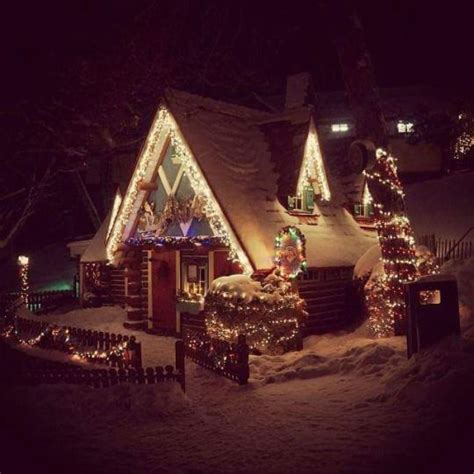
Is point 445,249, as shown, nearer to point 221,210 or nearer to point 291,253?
point 291,253

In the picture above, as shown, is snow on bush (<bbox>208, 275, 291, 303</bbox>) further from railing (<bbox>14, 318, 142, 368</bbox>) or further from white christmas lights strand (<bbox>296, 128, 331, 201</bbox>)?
white christmas lights strand (<bbox>296, 128, 331, 201</bbox>)

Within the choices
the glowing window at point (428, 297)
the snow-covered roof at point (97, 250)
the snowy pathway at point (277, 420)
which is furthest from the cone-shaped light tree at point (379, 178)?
the snow-covered roof at point (97, 250)

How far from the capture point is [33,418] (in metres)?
8.40

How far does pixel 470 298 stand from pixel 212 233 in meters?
7.17

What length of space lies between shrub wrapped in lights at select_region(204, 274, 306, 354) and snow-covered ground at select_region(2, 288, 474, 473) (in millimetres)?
1686

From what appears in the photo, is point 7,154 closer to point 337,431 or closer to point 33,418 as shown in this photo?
point 33,418

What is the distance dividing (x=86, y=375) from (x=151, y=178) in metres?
9.10

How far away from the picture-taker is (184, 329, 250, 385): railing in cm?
1049

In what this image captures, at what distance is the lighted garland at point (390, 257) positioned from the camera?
13.5m

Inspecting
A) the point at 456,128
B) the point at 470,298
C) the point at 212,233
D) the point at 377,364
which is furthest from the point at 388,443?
the point at 456,128

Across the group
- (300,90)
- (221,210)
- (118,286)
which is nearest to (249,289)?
(221,210)

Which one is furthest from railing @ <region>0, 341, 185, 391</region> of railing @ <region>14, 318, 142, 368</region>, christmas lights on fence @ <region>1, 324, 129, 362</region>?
christmas lights on fence @ <region>1, 324, 129, 362</region>

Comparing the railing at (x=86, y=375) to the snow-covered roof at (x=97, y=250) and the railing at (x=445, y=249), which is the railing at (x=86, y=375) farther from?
the snow-covered roof at (x=97, y=250)

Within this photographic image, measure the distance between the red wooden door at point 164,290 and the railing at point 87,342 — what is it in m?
3.92
